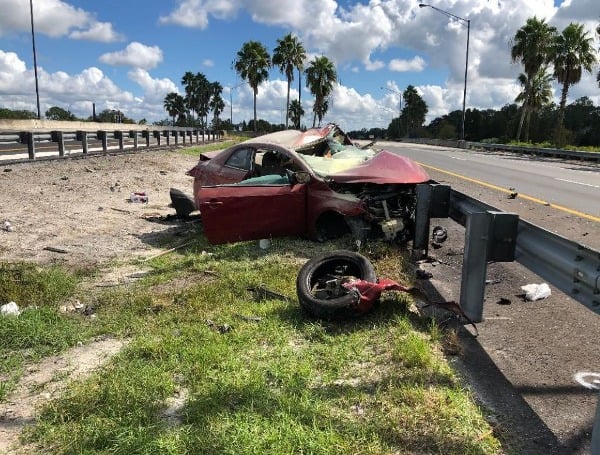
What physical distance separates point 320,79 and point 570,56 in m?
46.8

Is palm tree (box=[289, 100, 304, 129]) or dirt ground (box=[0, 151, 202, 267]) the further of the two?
palm tree (box=[289, 100, 304, 129])

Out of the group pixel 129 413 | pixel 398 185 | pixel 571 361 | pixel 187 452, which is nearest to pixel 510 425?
pixel 571 361

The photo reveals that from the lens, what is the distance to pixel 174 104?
371 ft

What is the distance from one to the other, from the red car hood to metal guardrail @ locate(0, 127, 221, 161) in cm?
1194

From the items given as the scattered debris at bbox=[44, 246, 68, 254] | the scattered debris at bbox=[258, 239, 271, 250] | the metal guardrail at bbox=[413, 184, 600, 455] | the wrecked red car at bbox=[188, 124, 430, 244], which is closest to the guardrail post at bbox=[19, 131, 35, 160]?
the scattered debris at bbox=[44, 246, 68, 254]

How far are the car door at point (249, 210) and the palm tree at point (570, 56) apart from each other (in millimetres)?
38666

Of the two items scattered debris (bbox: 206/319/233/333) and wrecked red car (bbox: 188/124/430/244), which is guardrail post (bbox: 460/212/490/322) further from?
wrecked red car (bbox: 188/124/430/244)

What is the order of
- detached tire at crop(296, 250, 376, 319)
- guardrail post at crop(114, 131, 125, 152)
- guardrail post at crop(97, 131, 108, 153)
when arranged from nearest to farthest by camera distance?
detached tire at crop(296, 250, 376, 319) < guardrail post at crop(97, 131, 108, 153) < guardrail post at crop(114, 131, 125, 152)

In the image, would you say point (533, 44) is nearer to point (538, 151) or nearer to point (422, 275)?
point (538, 151)

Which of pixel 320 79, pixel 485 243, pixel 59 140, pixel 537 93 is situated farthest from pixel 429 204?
pixel 320 79

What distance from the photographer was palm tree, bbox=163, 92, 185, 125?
113m

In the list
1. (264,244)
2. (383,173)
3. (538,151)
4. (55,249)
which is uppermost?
(383,173)

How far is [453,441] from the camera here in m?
2.71

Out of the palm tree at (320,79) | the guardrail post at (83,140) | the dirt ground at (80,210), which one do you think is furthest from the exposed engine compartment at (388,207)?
the palm tree at (320,79)
